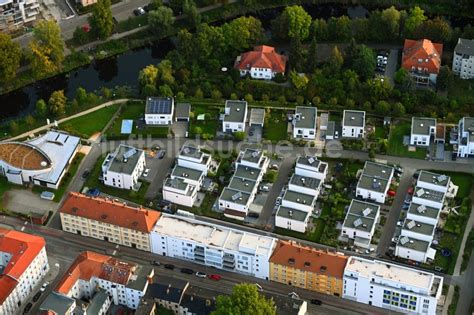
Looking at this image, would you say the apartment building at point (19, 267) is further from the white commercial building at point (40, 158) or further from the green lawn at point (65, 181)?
the white commercial building at point (40, 158)

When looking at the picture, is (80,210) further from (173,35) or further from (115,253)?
(173,35)

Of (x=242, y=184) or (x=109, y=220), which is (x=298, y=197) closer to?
(x=242, y=184)

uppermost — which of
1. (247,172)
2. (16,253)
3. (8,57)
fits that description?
(8,57)

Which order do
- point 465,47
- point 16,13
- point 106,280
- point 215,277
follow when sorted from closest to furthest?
point 106,280 → point 215,277 → point 465,47 → point 16,13

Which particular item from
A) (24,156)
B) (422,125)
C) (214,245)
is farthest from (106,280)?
(422,125)

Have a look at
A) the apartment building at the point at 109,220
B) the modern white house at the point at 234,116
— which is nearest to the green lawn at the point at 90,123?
the modern white house at the point at 234,116

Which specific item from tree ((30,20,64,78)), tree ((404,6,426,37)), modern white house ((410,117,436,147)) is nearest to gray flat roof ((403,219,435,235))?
modern white house ((410,117,436,147))

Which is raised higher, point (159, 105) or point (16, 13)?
point (16, 13)

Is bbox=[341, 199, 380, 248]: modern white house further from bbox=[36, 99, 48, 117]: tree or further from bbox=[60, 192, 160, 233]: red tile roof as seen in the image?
bbox=[36, 99, 48, 117]: tree
